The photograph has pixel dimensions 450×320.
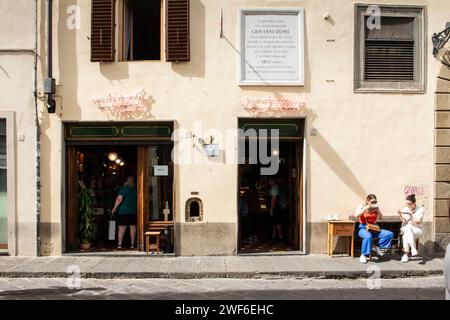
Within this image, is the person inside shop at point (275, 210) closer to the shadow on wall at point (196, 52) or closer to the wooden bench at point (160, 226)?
the wooden bench at point (160, 226)

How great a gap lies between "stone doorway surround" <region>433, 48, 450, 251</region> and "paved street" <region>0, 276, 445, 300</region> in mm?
1801

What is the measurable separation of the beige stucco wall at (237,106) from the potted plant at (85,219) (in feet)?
1.92

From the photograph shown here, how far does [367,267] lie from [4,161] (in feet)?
26.3

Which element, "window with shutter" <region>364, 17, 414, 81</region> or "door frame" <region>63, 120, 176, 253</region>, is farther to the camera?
"window with shutter" <region>364, 17, 414, 81</region>

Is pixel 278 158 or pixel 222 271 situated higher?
pixel 278 158

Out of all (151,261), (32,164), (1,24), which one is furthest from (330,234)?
(1,24)

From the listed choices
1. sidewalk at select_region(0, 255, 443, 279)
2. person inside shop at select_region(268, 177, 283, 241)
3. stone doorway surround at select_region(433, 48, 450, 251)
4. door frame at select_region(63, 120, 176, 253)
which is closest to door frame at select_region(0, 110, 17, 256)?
sidewalk at select_region(0, 255, 443, 279)

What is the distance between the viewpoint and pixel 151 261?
1044cm

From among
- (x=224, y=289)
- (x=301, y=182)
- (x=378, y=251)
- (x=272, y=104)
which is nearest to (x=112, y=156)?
(x=272, y=104)

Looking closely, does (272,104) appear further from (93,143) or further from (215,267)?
(93,143)

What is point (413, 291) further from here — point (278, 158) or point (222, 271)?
point (278, 158)

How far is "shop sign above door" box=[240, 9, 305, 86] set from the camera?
435 inches

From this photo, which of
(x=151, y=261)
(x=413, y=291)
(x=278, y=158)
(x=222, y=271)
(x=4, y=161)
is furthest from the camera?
(x=278, y=158)

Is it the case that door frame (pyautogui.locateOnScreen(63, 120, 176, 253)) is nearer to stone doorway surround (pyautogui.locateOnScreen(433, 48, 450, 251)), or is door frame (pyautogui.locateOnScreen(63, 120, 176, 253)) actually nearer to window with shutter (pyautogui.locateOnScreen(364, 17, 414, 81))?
window with shutter (pyautogui.locateOnScreen(364, 17, 414, 81))
